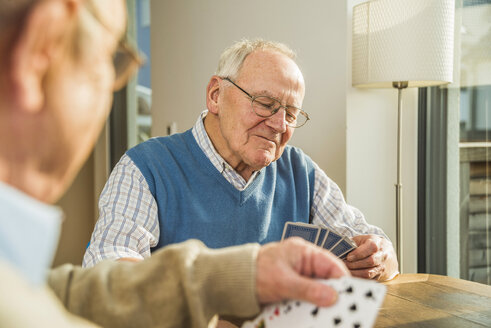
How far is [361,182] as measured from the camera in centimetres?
308

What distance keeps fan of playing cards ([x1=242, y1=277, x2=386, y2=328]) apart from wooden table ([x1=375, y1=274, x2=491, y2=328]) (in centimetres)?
53

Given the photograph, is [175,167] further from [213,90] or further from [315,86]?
[315,86]

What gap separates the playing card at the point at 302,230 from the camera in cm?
149

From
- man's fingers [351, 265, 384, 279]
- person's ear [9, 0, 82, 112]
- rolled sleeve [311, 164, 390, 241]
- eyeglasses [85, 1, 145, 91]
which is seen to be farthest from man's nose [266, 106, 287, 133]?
person's ear [9, 0, 82, 112]

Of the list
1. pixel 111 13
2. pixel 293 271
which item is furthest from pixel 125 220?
pixel 111 13

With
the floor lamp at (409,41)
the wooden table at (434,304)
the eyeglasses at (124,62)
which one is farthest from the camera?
the floor lamp at (409,41)

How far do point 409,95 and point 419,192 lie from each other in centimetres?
63

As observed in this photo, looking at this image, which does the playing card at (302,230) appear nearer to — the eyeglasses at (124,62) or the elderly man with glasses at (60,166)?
the elderly man with glasses at (60,166)

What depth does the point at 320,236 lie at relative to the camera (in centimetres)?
149

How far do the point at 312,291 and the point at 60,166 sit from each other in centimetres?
35

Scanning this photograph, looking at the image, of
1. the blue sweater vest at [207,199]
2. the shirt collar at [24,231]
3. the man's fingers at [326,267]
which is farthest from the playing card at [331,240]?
the shirt collar at [24,231]

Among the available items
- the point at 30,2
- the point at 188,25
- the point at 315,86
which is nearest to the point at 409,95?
the point at 315,86

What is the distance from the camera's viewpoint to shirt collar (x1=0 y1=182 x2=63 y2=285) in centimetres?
43

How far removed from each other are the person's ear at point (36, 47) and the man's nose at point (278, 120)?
132 cm
